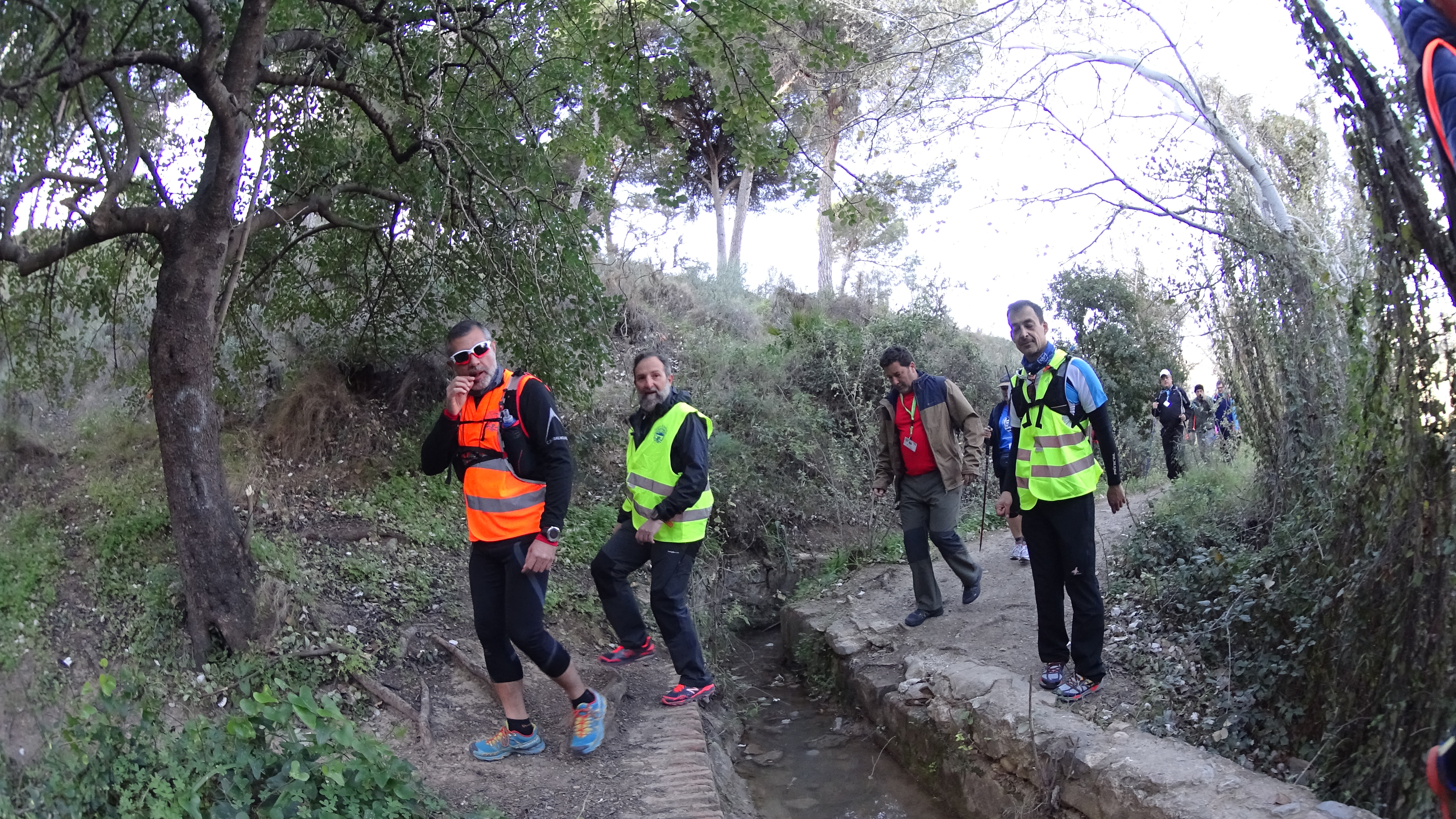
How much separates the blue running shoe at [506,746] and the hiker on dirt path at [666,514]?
908 millimetres

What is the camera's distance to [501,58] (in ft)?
23.0

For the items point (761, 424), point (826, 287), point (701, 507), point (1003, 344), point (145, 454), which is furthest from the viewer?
point (1003, 344)

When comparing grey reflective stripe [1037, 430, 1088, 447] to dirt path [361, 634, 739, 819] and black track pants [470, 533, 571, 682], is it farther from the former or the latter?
black track pants [470, 533, 571, 682]

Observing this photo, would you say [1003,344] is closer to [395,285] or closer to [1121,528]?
[1121,528]

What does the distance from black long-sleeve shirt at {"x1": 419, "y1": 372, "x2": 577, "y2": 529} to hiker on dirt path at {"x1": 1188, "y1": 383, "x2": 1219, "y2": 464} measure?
9870mm

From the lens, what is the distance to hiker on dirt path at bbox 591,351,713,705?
16.6ft

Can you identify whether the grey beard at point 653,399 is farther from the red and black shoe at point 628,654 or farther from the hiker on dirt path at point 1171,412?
the hiker on dirt path at point 1171,412

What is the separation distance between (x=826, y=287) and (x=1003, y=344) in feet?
14.1

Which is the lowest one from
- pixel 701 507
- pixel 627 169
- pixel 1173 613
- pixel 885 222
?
pixel 1173 613

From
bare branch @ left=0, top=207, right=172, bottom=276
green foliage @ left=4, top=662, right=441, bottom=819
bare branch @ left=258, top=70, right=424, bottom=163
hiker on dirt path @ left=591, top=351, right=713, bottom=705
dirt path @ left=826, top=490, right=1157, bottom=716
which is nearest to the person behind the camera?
green foliage @ left=4, top=662, right=441, bottom=819

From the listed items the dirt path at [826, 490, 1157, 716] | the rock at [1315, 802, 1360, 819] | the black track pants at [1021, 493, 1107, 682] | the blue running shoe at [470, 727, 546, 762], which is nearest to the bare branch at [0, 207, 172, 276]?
the blue running shoe at [470, 727, 546, 762]

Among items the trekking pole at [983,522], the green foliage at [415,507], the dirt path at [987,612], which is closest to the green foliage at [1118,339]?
the trekking pole at [983,522]

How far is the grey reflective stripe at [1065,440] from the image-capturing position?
4.81m

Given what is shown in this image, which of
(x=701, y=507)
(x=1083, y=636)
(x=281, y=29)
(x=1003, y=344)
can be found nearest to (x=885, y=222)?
(x=701, y=507)
